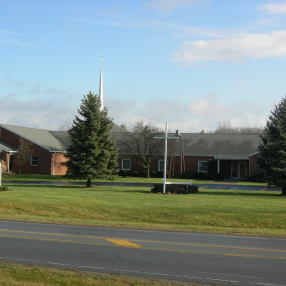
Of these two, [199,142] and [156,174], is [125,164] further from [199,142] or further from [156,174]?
[199,142]

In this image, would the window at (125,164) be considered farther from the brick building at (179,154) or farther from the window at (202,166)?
the window at (202,166)

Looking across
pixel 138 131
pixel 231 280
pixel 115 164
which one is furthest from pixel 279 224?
pixel 138 131

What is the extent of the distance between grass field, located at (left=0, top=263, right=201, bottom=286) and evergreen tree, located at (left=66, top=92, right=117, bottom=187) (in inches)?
→ 1264

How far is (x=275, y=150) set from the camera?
35375mm

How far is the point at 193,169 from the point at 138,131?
884 centimetres

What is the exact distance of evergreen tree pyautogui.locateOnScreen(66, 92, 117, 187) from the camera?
137 ft

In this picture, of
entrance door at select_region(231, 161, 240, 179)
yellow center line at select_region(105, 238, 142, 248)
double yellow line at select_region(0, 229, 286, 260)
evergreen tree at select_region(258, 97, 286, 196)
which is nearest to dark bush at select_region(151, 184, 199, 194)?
evergreen tree at select_region(258, 97, 286, 196)

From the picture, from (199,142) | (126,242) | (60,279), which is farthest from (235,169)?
(60,279)

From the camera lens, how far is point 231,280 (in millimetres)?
9109

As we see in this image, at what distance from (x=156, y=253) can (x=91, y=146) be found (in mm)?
30768

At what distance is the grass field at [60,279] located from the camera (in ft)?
27.7

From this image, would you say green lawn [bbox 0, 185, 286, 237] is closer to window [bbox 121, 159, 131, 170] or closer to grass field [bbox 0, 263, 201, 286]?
grass field [bbox 0, 263, 201, 286]

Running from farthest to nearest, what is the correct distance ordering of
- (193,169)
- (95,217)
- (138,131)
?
(138,131), (193,169), (95,217)

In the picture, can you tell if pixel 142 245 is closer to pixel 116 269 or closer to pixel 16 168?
pixel 116 269
